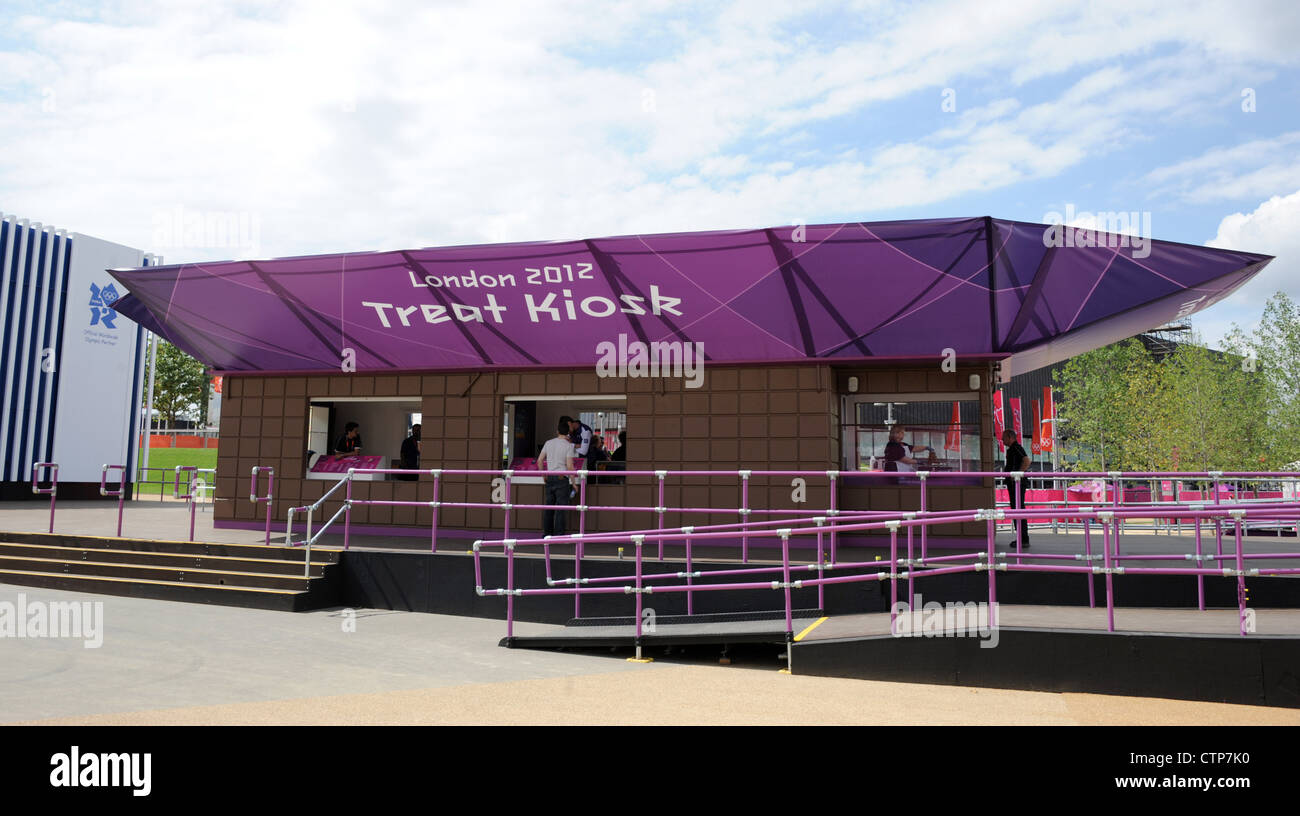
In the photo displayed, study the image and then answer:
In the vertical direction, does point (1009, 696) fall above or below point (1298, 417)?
below

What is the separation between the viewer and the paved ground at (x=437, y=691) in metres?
5.46

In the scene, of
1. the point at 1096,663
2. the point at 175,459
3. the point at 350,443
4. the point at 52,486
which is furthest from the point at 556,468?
the point at 175,459

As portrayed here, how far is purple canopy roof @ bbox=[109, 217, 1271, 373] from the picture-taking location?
11.1 m

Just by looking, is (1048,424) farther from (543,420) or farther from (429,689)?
(429,689)

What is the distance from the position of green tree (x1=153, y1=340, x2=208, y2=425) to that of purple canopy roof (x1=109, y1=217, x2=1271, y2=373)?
123ft

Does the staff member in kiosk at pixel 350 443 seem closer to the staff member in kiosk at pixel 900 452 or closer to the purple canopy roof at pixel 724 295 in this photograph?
the purple canopy roof at pixel 724 295

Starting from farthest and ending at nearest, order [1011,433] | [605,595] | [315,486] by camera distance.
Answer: [315,486] → [1011,433] → [605,595]

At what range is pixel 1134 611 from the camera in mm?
7535

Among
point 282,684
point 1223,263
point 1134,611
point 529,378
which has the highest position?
point 1223,263

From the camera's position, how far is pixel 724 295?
40.2 ft

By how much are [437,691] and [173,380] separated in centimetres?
4913
